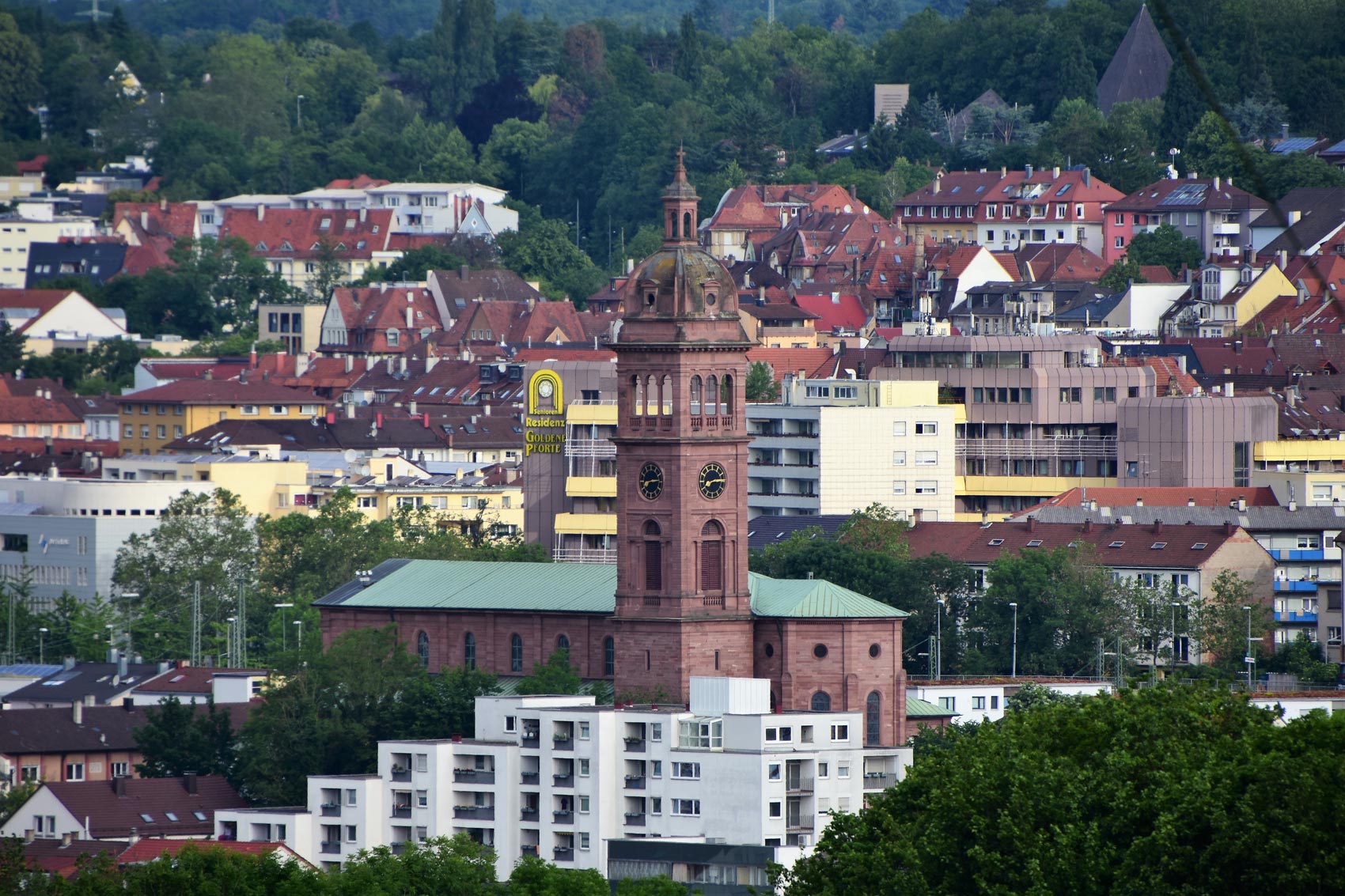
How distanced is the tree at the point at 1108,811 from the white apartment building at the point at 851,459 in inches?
3205

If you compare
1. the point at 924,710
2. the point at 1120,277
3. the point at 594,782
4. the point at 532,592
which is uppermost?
the point at 1120,277

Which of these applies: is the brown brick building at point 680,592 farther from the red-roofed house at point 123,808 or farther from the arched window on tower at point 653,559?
the red-roofed house at point 123,808

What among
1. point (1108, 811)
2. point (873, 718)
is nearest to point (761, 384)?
point (873, 718)

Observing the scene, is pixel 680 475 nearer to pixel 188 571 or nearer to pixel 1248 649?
pixel 1248 649

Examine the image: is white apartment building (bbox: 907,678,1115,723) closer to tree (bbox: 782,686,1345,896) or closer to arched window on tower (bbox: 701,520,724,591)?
arched window on tower (bbox: 701,520,724,591)

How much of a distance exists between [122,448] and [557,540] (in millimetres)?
55626

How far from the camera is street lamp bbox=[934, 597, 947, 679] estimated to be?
11362 centimetres

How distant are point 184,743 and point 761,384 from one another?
223 ft

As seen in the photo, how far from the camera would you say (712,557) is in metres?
103

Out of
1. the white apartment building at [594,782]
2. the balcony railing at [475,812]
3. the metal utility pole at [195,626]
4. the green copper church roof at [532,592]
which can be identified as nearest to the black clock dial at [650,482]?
the green copper church roof at [532,592]

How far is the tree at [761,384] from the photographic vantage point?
165500 mm

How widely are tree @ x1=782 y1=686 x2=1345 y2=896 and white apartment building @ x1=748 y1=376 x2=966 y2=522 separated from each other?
3205 inches

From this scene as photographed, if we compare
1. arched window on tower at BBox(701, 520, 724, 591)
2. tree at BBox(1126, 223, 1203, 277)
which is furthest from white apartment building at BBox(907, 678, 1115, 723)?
tree at BBox(1126, 223, 1203, 277)

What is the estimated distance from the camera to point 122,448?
189 m
